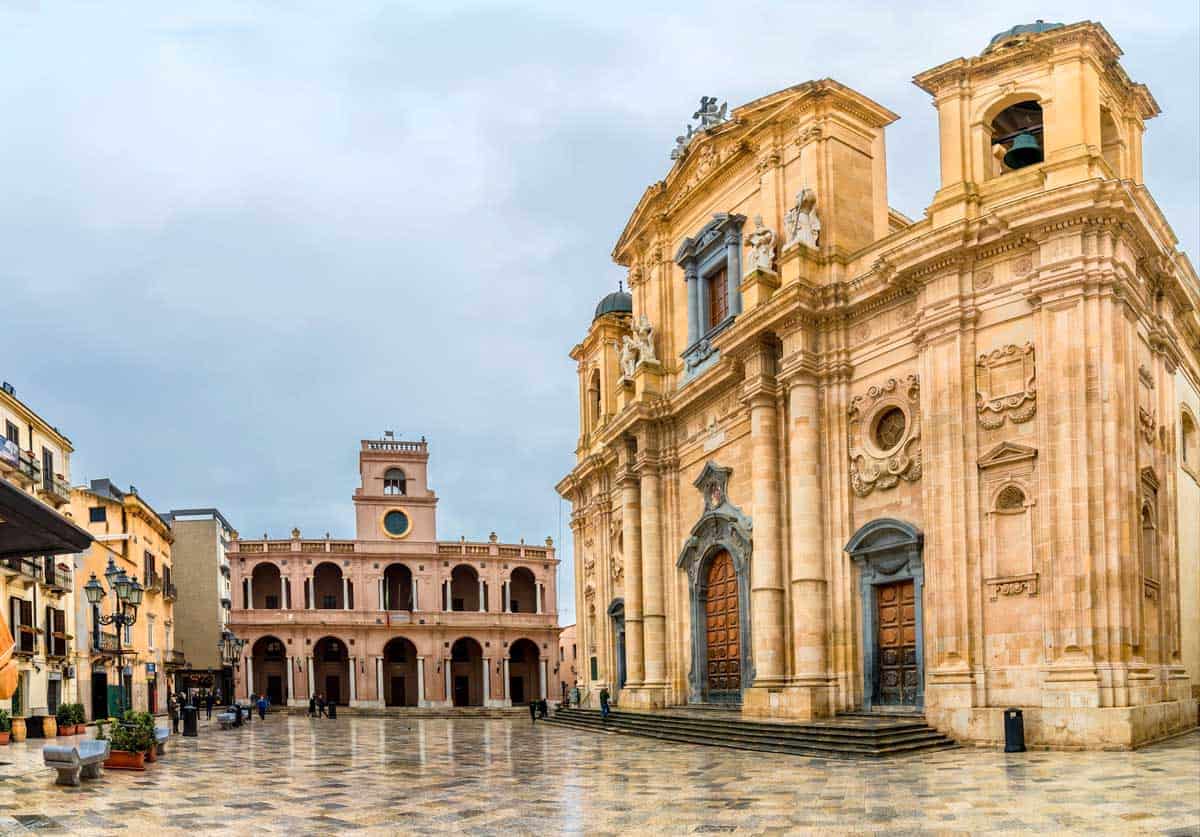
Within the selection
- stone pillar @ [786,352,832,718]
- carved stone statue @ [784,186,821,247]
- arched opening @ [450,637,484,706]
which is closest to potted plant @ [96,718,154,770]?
stone pillar @ [786,352,832,718]

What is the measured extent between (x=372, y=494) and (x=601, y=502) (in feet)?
113

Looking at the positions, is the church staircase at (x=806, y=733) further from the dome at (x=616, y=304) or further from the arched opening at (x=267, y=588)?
the arched opening at (x=267, y=588)

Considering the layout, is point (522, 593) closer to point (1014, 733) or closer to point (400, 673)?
point (400, 673)

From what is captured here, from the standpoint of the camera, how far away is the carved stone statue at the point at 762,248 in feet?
91.4

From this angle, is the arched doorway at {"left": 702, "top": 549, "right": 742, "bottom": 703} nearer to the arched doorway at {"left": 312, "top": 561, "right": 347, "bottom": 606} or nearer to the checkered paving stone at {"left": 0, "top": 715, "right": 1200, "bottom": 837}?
the checkered paving stone at {"left": 0, "top": 715, "right": 1200, "bottom": 837}

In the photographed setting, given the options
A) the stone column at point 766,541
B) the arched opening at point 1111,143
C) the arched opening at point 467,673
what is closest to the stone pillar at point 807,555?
the stone column at point 766,541

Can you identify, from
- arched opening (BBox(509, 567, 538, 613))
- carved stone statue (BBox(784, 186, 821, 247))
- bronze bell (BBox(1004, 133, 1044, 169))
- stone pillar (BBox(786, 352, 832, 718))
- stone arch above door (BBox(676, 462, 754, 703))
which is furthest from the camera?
arched opening (BBox(509, 567, 538, 613))

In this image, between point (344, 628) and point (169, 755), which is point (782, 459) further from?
point (344, 628)

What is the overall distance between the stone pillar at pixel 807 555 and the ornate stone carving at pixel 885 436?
909mm

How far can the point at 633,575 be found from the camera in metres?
35.0

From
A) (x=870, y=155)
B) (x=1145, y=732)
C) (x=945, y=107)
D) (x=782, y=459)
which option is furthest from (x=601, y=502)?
(x=1145, y=732)

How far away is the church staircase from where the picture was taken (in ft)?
67.8

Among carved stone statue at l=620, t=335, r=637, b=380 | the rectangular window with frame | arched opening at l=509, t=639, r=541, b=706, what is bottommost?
arched opening at l=509, t=639, r=541, b=706

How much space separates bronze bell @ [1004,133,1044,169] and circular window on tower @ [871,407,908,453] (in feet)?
18.0
